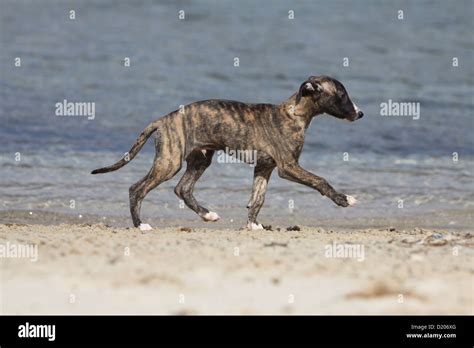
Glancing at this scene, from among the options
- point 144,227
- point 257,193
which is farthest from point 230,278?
point 257,193

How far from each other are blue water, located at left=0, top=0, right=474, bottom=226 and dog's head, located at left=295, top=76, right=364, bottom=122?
1.65m

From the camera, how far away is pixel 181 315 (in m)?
6.40

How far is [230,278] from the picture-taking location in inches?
280

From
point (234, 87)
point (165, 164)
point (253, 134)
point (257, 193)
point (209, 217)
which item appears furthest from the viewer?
point (234, 87)

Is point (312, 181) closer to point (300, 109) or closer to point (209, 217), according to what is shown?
point (300, 109)

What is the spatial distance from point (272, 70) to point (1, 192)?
33.1ft

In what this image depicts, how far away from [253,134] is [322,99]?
0.74 meters

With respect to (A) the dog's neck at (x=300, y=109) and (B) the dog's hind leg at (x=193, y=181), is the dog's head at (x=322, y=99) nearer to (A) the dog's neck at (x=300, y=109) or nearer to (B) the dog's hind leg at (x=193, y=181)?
(A) the dog's neck at (x=300, y=109)

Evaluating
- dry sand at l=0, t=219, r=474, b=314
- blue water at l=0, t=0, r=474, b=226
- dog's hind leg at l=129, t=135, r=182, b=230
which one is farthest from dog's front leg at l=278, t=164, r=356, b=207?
blue water at l=0, t=0, r=474, b=226

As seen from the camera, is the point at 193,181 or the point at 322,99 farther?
the point at 193,181

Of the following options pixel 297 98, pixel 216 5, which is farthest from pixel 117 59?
pixel 297 98

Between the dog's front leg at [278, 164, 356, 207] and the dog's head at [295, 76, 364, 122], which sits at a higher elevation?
the dog's head at [295, 76, 364, 122]

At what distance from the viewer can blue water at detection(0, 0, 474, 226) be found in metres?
12.4

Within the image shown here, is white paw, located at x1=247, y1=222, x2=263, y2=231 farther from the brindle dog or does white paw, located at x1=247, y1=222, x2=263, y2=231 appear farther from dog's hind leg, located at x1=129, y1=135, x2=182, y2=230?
dog's hind leg, located at x1=129, y1=135, x2=182, y2=230
